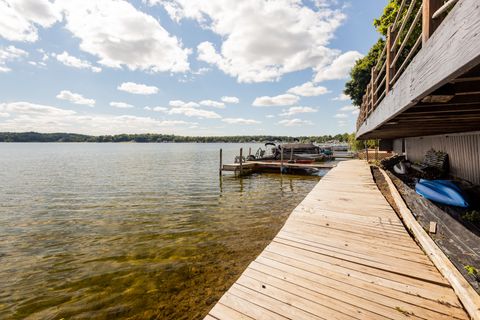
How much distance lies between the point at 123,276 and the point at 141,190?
10931 mm

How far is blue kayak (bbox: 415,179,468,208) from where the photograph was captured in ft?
20.4

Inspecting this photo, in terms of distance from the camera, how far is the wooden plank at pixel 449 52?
1498 millimetres

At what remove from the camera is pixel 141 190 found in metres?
15.6

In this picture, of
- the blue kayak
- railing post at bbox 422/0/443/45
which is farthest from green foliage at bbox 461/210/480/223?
railing post at bbox 422/0/443/45

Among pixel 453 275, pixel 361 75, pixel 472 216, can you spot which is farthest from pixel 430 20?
pixel 361 75

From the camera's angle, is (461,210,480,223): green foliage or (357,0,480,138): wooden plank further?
(461,210,480,223): green foliage

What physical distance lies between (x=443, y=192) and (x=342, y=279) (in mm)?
5910

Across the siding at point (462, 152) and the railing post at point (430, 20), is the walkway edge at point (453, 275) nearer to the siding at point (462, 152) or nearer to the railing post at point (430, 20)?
the railing post at point (430, 20)

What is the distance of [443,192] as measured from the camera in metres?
6.70

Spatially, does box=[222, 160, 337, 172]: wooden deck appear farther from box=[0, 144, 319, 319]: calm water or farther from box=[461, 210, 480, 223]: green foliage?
box=[461, 210, 480, 223]: green foliage

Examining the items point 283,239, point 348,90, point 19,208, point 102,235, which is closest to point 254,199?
point 102,235

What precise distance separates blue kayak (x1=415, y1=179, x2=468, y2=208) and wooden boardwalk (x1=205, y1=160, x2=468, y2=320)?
277 cm

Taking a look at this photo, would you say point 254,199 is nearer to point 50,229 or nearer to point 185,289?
point 185,289

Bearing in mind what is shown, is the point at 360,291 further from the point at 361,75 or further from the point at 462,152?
the point at 361,75
